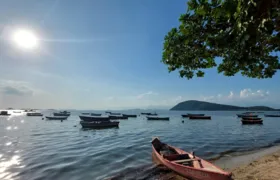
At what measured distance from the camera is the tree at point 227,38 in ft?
11.6

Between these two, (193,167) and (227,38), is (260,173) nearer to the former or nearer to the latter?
(193,167)

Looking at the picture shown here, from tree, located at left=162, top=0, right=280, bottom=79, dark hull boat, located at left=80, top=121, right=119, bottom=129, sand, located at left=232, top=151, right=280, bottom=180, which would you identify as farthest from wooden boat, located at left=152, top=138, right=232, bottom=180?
dark hull boat, located at left=80, top=121, right=119, bottom=129

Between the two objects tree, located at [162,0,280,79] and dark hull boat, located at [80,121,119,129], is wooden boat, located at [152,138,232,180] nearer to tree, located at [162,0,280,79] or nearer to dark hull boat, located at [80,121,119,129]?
tree, located at [162,0,280,79]

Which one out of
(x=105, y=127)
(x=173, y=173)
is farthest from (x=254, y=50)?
(x=105, y=127)

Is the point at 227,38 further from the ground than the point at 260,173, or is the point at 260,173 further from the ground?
the point at 227,38

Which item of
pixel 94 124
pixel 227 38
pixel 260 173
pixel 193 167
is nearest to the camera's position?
pixel 227 38

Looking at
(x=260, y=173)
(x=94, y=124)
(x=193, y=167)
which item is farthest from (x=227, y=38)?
(x=94, y=124)

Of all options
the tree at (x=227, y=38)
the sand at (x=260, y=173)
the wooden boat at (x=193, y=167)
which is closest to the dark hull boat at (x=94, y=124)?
the wooden boat at (x=193, y=167)

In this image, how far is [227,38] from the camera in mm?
4883

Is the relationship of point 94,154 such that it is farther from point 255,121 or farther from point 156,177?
point 255,121

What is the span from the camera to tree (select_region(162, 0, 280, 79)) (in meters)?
3.54

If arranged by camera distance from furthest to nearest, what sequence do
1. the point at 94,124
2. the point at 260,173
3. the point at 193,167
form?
the point at 94,124
the point at 260,173
the point at 193,167

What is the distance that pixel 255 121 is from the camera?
199 ft

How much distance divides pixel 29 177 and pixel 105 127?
35995mm
